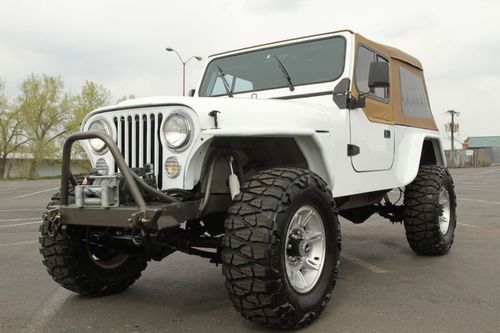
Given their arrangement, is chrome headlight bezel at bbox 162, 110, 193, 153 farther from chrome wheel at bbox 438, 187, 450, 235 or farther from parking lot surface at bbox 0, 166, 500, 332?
chrome wheel at bbox 438, 187, 450, 235

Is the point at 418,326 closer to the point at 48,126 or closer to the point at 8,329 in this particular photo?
the point at 8,329

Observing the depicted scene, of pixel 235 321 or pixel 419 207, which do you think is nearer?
pixel 235 321

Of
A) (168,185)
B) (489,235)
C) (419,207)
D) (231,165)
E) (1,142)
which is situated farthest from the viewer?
(1,142)

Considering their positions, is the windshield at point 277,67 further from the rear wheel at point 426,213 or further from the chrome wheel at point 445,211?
the chrome wheel at point 445,211

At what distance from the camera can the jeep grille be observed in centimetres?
349

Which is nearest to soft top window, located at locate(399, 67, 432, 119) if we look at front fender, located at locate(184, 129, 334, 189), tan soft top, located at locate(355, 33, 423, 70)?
tan soft top, located at locate(355, 33, 423, 70)

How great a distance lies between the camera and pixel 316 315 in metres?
3.54

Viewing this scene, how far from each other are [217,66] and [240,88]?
517 mm

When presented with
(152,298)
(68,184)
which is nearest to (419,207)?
(152,298)

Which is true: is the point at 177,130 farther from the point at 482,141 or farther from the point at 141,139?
the point at 482,141

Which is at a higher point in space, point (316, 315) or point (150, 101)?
point (150, 101)

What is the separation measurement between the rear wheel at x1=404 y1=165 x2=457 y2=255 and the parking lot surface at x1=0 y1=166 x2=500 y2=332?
0.18 metres

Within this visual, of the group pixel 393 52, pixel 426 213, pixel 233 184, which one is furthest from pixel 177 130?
pixel 393 52

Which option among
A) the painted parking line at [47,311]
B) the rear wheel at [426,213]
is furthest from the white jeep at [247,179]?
the rear wheel at [426,213]
